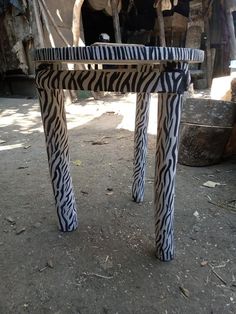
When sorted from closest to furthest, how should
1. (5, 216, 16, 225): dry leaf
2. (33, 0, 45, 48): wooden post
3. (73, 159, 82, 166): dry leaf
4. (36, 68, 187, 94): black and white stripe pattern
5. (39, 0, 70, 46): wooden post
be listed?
(36, 68, 187, 94): black and white stripe pattern, (5, 216, 16, 225): dry leaf, (73, 159, 82, 166): dry leaf, (33, 0, 45, 48): wooden post, (39, 0, 70, 46): wooden post

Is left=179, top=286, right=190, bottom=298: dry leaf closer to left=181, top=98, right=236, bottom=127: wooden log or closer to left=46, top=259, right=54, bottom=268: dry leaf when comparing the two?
left=46, top=259, right=54, bottom=268: dry leaf

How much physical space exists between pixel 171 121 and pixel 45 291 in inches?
34.9

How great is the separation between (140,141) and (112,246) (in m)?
0.68

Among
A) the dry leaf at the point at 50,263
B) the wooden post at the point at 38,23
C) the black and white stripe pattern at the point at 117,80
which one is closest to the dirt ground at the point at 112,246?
the dry leaf at the point at 50,263

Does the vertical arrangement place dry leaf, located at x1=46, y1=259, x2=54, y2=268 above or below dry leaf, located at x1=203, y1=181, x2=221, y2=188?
above

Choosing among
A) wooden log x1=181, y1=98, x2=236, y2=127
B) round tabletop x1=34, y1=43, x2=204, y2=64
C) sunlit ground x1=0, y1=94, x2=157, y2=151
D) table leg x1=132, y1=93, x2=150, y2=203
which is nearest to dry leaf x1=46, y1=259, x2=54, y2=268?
table leg x1=132, y1=93, x2=150, y2=203

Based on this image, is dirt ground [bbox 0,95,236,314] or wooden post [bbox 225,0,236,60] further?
wooden post [bbox 225,0,236,60]

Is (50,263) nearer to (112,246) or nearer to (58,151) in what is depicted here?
(112,246)

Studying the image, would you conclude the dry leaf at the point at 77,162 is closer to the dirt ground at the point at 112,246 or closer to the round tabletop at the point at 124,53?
the dirt ground at the point at 112,246

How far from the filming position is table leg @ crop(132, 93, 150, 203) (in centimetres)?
181

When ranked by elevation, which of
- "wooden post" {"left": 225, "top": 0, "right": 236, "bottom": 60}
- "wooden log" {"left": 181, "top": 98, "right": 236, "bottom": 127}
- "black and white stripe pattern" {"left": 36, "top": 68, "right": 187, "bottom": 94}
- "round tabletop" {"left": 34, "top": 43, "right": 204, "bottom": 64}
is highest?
"wooden post" {"left": 225, "top": 0, "right": 236, "bottom": 60}

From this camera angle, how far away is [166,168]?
4.02 feet

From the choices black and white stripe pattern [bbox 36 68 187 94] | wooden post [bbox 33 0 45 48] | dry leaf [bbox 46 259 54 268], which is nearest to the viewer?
black and white stripe pattern [bbox 36 68 187 94]

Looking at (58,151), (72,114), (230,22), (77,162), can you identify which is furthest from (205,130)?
(230,22)
